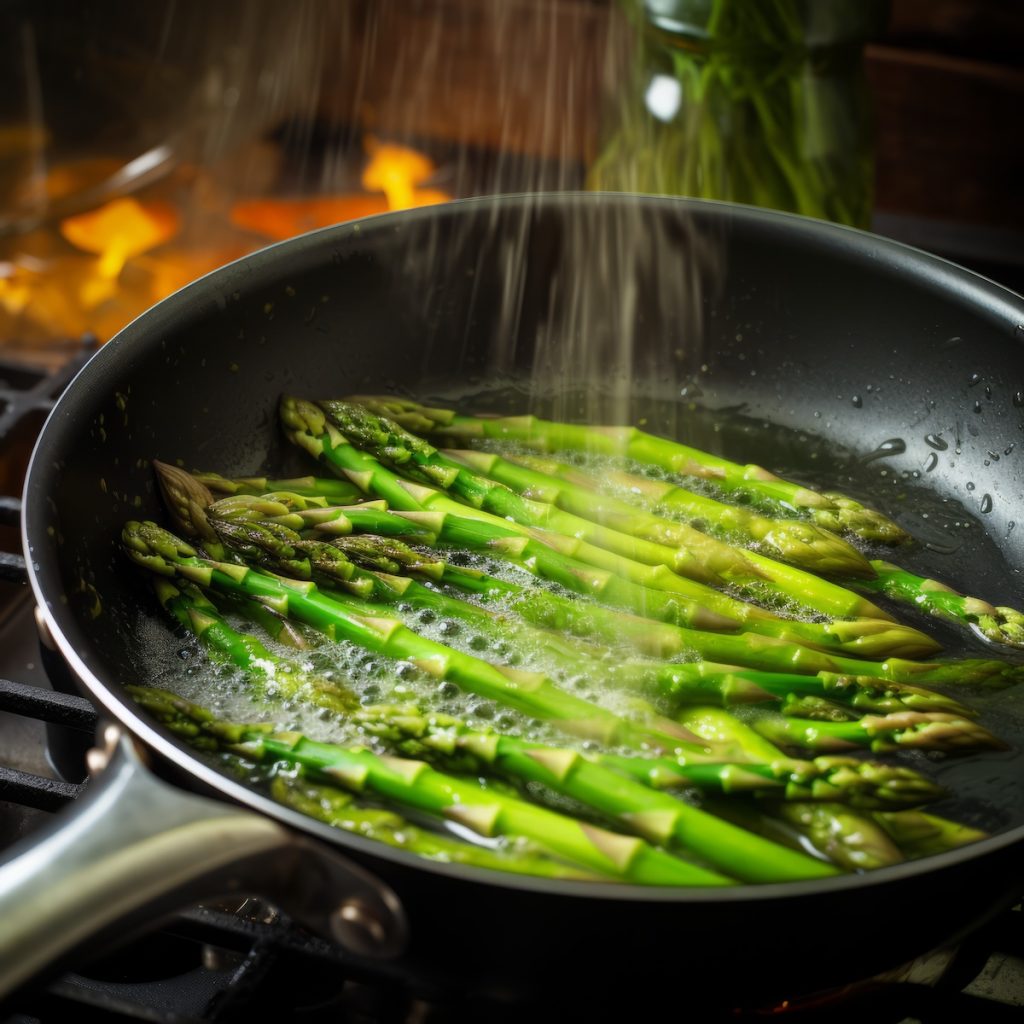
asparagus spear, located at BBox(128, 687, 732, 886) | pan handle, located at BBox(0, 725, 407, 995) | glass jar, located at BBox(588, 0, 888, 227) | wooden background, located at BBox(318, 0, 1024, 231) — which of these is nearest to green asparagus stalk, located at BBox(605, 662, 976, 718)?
asparagus spear, located at BBox(128, 687, 732, 886)

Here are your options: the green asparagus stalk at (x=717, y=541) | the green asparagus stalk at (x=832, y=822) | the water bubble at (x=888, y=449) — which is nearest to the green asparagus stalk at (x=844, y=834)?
the green asparagus stalk at (x=832, y=822)

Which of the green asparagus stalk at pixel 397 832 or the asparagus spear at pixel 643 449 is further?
the asparagus spear at pixel 643 449

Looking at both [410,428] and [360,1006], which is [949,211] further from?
[360,1006]

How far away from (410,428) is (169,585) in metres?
0.45

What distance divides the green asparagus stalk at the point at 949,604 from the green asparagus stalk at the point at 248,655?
26.1 inches

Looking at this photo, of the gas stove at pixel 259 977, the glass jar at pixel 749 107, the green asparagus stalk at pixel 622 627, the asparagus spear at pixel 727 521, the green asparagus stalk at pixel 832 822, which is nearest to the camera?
the gas stove at pixel 259 977

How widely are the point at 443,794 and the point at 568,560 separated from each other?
15.9 inches

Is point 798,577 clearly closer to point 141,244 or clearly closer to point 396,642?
point 396,642

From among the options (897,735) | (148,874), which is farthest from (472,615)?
(148,874)

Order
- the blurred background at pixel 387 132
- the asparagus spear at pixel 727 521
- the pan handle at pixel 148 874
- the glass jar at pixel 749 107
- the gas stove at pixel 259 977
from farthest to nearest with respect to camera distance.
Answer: the blurred background at pixel 387 132, the glass jar at pixel 749 107, the asparagus spear at pixel 727 521, the gas stove at pixel 259 977, the pan handle at pixel 148 874

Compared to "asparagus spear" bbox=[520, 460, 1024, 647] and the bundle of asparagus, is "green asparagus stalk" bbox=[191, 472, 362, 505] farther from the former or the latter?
"asparagus spear" bbox=[520, 460, 1024, 647]

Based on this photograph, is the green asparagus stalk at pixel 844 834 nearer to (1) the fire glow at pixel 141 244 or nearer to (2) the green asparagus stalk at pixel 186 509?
(2) the green asparagus stalk at pixel 186 509

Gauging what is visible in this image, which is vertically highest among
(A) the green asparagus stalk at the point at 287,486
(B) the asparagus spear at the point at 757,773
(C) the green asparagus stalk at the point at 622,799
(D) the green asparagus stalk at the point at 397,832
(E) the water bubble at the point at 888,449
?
(E) the water bubble at the point at 888,449

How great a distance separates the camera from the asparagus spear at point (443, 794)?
917 mm
